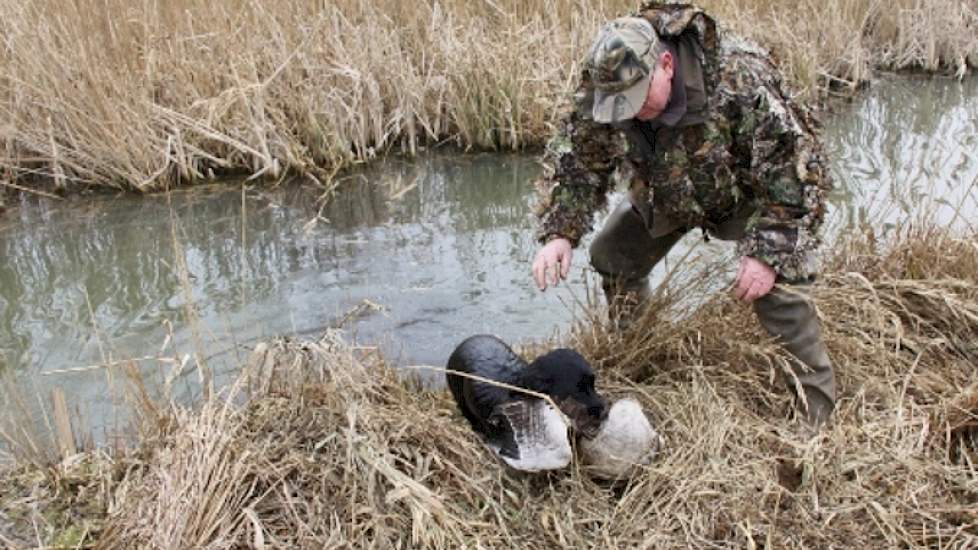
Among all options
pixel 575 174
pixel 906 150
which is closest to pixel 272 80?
pixel 575 174

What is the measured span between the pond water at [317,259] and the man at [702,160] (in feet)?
2.10

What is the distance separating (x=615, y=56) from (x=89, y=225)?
3.92 meters

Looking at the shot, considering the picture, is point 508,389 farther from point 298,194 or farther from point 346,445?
point 298,194

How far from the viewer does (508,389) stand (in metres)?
2.59

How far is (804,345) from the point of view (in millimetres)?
2779

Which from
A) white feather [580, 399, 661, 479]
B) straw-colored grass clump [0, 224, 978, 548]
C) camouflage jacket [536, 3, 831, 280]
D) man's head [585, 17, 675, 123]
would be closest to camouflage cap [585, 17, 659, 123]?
man's head [585, 17, 675, 123]

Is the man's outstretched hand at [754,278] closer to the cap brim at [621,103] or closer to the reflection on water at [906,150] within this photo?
the cap brim at [621,103]

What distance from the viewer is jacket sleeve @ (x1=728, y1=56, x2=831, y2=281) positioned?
2.47 m

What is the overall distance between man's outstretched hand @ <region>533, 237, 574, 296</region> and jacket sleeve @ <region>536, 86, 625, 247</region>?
0.04 metres

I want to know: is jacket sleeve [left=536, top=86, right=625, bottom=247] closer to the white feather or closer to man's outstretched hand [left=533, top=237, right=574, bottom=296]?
man's outstretched hand [left=533, top=237, right=574, bottom=296]

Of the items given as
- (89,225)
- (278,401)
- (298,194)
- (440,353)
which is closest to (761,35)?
(298,194)

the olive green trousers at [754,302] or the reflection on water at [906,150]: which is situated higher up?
the olive green trousers at [754,302]

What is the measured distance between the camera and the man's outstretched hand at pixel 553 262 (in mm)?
2796

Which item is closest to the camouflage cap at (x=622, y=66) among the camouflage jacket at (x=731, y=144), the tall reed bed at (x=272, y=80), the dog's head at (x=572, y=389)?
the camouflage jacket at (x=731, y=144)
